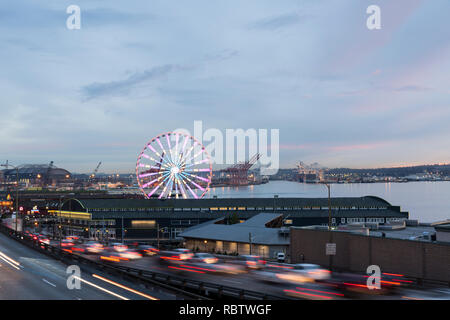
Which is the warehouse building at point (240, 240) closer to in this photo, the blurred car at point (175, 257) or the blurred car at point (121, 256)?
the blurred car at point (175, 257)

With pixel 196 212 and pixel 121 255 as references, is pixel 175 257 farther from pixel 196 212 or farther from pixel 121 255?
pixel 196 212

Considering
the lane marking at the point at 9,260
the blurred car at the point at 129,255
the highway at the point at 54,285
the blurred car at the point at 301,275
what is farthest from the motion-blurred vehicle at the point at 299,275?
the lane marking at the point at 9,260

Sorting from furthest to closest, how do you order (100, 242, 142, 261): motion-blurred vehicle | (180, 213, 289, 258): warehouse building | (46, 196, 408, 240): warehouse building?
(46, 196, 408, 240): warehouse building, (180, 213, 289, 258): warehouse building, (100, 242, 142, 261): motion-blurred vehicle

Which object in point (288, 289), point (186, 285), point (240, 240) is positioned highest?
point (186, 285)

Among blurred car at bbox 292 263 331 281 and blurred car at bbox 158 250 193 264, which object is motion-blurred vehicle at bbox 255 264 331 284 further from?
blurred car at bbox 158 250 193 264

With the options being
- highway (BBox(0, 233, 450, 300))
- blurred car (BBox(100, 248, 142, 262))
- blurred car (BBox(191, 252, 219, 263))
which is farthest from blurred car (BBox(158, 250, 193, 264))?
blurred car (BBox(100, 248, 142, 262))

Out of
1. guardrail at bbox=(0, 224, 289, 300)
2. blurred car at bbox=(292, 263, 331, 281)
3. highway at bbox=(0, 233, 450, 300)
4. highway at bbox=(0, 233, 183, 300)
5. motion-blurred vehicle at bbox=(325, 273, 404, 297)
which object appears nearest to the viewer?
guardrail at bbox=(0, 224, 289, 300)

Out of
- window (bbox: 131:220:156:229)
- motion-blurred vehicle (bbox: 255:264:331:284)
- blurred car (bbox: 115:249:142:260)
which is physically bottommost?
window (bbox: 131:220:156:229)

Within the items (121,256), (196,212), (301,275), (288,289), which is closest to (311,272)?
(301,275)

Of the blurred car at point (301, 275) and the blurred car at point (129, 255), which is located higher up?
the blurred car at point (301, 275)
